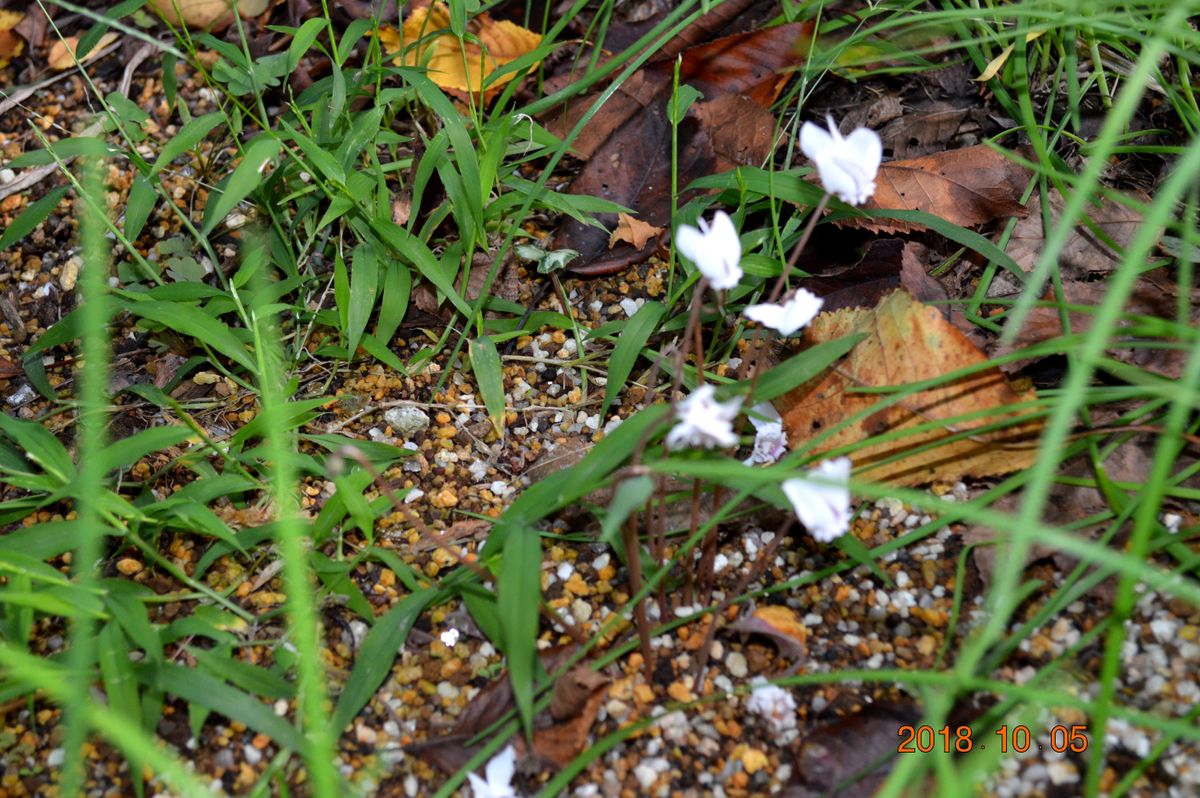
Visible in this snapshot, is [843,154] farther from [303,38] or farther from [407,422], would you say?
[303,38]

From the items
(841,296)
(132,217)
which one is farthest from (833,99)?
(132,217)

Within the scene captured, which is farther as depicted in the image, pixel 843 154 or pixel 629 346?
pixel 629 346

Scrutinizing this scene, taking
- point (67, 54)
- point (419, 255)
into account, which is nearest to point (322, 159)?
point (419, 255)

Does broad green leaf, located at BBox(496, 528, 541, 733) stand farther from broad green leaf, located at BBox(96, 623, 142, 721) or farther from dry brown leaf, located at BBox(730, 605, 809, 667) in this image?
broad green leaf, located at BBox(96, 623, 142, 721)

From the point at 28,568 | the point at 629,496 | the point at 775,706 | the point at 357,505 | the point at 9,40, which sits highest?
the point at 9,40

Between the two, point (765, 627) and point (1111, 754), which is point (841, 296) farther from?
point (1111, 754)

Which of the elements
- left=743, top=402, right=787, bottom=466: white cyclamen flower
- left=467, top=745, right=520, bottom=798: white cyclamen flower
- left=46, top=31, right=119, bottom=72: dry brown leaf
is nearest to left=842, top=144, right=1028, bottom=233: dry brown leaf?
left=743, top=402, right=787, bottom=466: white cyclamen flower
